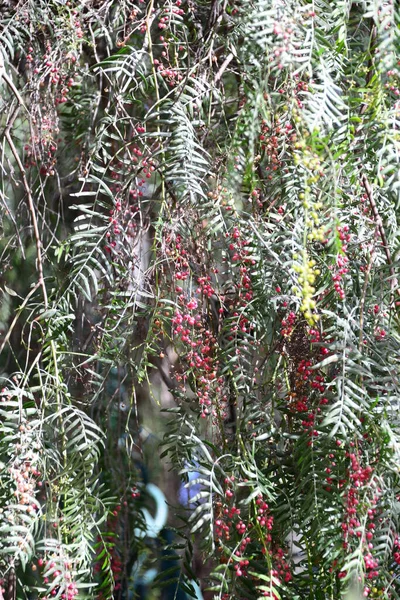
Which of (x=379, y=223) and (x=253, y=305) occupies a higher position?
(x=379, y=223)

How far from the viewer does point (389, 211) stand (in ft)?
4.73

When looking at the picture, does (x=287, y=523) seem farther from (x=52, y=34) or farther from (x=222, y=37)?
(x=52, y=34)

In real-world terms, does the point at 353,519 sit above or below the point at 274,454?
above

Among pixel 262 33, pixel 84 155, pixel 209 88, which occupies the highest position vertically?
pixel 262 33

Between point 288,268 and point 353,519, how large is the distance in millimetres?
394

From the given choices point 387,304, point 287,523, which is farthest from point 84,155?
point 287,523

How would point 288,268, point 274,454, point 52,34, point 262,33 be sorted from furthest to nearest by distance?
point 52,34 < point 274,454 < point 288,268 < point 262,33

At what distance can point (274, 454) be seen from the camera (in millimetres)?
1432

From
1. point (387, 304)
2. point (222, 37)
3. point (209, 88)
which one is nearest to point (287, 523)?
point (387, 304)

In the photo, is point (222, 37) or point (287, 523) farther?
point (222, 37)

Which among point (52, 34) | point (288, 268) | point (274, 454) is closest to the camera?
point (288, 268)

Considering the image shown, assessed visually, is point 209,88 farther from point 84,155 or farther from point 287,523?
point 287,523

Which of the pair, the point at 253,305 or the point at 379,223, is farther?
the point at 253,305

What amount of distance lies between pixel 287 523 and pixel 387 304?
0.40 m
